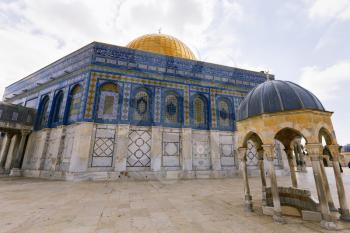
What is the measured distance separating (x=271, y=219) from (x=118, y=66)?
11861 mm

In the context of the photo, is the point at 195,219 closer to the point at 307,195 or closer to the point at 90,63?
the point at 307,195

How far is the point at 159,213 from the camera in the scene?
13.4 feet

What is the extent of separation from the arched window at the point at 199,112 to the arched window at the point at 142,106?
351cm

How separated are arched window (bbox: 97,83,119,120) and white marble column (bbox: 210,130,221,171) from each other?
22.5 ft

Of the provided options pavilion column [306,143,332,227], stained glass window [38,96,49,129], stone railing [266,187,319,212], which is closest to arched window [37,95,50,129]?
stained glass window [38,96,49,129]

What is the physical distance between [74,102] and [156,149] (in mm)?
6445

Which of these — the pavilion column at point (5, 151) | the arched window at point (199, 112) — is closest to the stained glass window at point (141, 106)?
the arched window at point (199, 112)

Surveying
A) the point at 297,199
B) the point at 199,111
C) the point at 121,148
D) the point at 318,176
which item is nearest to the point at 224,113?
the point at 199,111

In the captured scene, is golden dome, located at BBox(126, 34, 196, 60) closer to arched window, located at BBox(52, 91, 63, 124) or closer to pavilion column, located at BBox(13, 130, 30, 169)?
arched window, located at BBox(52, 91, 63, 124)

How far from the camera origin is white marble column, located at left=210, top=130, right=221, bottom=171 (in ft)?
39.6

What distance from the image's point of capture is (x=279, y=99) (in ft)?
14.0

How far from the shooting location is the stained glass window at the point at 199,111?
13.1 metres

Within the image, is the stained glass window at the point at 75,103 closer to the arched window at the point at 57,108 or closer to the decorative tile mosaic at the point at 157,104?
the arched window at the point at 57,108

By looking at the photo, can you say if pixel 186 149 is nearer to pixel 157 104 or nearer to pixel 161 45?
pixel 157 104
